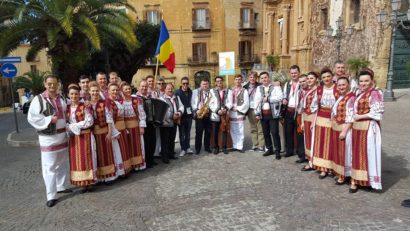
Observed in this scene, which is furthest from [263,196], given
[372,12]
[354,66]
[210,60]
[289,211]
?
[210,60]

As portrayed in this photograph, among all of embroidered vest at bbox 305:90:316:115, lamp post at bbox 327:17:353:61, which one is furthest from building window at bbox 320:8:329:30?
Result: embroidered vest at bbox 305:90:316:115

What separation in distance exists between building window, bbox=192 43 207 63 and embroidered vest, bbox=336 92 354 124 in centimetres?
3621

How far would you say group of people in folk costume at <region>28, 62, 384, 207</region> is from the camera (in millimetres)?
5906

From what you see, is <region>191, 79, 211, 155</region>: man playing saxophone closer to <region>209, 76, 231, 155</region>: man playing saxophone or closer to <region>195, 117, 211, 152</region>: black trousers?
<region>195, 117, 211, 152</region>: black trousers

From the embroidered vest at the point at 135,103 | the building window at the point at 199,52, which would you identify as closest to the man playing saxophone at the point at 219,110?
the embroidered vest at the point at 135,103

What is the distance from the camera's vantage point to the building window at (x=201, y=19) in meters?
41.4

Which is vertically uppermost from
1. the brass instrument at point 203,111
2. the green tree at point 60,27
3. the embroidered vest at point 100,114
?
the green tree at point 60,27

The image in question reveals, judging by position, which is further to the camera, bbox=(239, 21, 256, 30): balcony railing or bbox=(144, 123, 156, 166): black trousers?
bbox=(239, 21, 256, 30): balcony railing

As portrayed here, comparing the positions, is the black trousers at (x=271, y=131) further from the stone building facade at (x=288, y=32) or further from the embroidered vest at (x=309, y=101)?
the stone building facade at (x=288, y=32)

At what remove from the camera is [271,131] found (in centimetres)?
850

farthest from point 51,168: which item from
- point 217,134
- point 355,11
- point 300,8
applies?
point 300,8

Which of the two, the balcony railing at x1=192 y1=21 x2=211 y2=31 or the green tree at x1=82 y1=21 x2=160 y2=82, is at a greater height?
the balcony railing at x1=192 y1=21 x2=211 y2=31

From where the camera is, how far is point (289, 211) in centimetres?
538

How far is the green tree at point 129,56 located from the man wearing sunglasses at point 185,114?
20.1 meters
